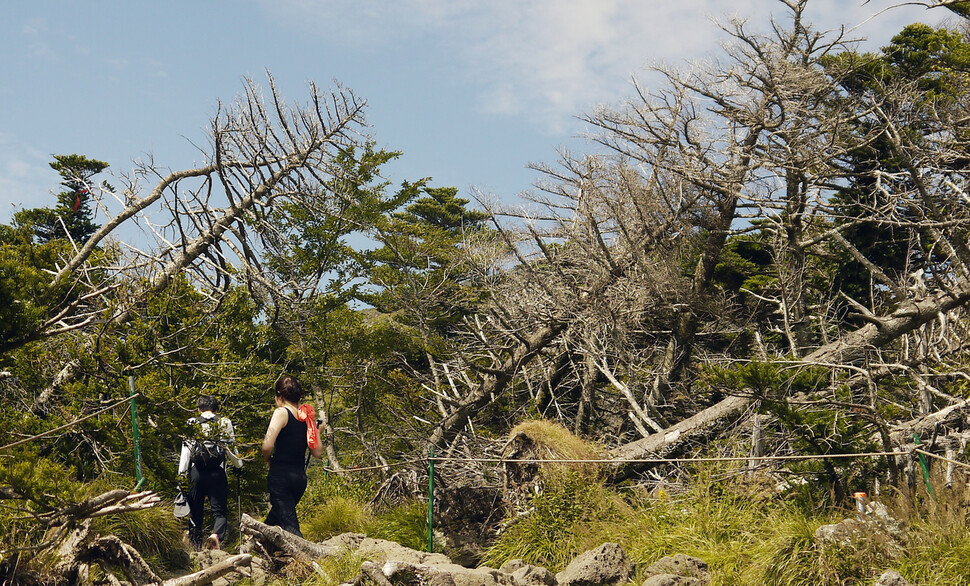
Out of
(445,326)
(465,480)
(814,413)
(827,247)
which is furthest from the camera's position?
(445,326)

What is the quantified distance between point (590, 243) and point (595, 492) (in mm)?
5402

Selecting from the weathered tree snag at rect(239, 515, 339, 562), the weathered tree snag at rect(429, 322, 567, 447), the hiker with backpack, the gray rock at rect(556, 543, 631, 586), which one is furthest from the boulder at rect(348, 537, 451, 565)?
the weathered tree snag at rect(429, 322, 567, 447)

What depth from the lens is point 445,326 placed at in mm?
20203

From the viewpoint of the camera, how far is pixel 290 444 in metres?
6.23

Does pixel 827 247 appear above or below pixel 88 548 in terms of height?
above

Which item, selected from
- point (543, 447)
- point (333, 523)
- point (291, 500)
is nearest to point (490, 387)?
point (543, 447)

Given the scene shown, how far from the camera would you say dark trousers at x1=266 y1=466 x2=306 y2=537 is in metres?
6.23

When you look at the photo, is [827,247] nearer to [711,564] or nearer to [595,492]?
[595,492]

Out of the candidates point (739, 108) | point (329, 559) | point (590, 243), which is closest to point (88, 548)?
point (329, 559)

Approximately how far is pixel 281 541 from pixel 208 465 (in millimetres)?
2055

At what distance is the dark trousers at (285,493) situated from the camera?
20.4ft

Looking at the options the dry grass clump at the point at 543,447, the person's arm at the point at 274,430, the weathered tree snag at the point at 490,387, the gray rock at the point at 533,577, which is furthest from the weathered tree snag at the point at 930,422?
the person's arm at the point at 274,430

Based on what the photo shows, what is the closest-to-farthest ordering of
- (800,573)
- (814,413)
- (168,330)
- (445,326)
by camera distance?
(800,573)
(814,413)
(168,330)
(445,326)

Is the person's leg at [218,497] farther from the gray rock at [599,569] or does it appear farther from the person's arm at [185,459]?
the gray rock at [599,569]
